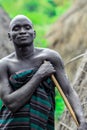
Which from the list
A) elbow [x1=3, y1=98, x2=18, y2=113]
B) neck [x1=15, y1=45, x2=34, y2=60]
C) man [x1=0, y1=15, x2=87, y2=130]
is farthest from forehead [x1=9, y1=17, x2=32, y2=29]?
elbow [x1=3, y1=98, x2=18, y2=113]

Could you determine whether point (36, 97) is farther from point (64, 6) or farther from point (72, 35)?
point (64, 6)

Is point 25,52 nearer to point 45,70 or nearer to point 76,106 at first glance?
point 45,70

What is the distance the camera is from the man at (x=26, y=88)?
551cm

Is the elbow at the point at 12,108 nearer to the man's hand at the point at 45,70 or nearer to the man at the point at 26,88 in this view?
the man at the point at 26,88

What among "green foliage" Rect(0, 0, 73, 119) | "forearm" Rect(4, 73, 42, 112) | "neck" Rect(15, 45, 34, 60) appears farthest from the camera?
"green foliage" Rect(0, 0, 73, 119)

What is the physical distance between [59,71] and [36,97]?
315 millimetres

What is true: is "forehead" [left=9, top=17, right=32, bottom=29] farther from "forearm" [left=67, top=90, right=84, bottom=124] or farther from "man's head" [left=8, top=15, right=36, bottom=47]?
"forearm" [left=67, top=90, right=84, bottom=124]

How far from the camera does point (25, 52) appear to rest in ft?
18.5

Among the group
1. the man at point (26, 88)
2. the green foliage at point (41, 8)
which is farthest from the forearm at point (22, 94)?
the green foliage at point (41, 8)

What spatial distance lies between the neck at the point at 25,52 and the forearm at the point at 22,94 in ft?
0.74

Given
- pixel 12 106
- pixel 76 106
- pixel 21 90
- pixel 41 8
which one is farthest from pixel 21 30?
pixel 41 8

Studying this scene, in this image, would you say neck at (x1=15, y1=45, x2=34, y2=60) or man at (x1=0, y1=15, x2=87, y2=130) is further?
neck at (x1=15, y1=45, x2=34, y2=60)

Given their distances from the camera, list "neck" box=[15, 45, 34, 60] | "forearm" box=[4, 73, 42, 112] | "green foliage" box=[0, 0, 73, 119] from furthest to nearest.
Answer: "green foliage" box=[0, 0, 73, 119] → "neck" box=[15, 45, 34, 60] → "forearm" box=[4, 73, 42, 112]

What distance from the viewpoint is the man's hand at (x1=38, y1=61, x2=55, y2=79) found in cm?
554
